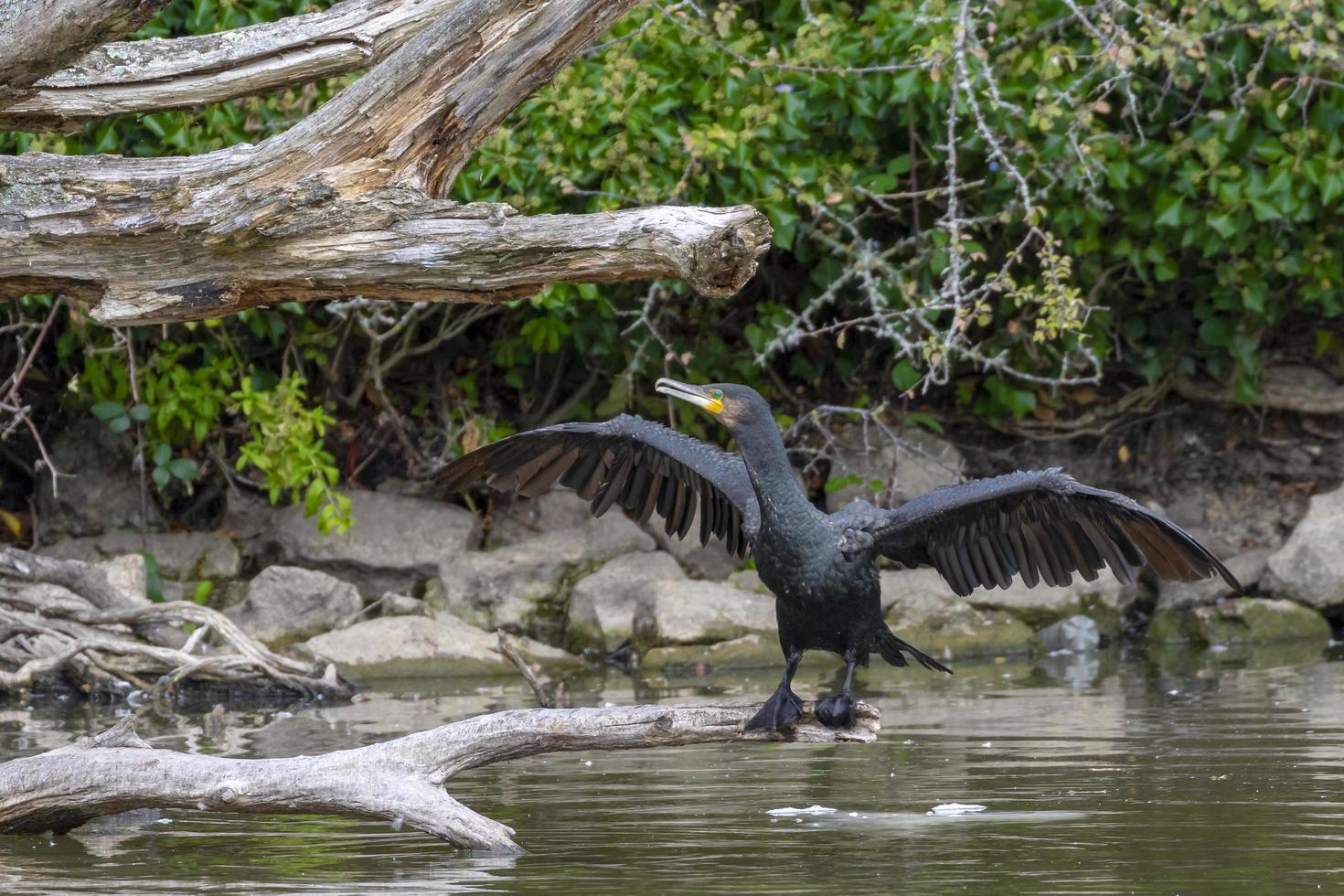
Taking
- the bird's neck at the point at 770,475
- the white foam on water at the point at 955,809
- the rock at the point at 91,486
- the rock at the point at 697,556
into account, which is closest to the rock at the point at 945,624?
the rock at the point at 697,556

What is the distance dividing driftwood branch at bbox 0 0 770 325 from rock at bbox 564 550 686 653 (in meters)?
5.06

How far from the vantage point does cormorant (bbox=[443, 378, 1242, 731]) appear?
453 centimetres

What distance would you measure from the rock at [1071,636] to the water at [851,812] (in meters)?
1.67

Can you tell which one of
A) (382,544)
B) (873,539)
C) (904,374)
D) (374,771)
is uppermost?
(904,374)

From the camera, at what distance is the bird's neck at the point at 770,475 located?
467 centimetres

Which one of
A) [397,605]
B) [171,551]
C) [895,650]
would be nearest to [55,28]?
[895,650]

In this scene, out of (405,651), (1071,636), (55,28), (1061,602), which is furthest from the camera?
(1061,602)

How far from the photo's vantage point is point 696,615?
882cm

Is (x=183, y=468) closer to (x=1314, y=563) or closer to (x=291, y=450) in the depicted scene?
(x=291, y=450)

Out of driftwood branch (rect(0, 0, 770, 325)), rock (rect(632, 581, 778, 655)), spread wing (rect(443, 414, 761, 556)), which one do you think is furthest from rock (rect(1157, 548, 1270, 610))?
driftwood branch (rect(0, 0, 770, 325))

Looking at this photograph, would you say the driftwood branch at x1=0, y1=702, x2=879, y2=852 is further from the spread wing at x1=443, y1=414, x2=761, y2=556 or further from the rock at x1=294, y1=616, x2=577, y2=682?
the rock at x1=294, y1=616, x2=577, y2=682

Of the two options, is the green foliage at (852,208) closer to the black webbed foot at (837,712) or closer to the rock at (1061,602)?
the rock at (1061,602)

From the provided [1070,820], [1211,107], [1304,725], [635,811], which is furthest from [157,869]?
[1211,107]

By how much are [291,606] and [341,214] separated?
17.7 feet
